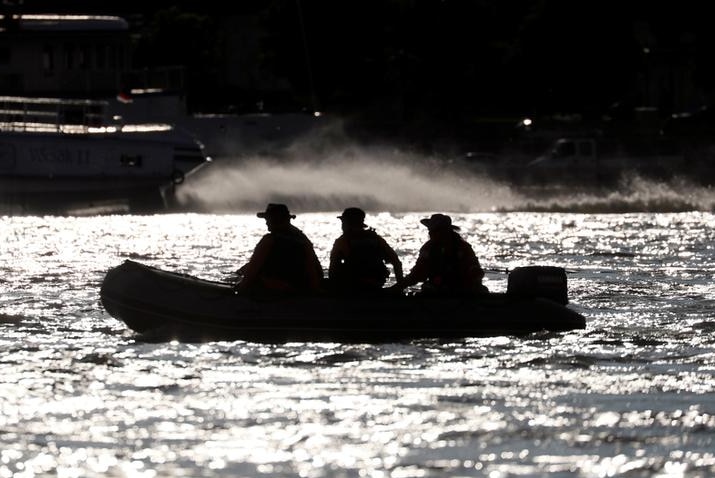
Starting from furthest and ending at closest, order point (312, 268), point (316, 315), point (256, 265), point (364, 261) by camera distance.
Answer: point (364, 261) → point (312, 268) → point (256, 265) → point (316, 315)

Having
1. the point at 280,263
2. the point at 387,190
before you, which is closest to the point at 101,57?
the point at 387,190

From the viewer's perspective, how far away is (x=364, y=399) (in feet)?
50.6

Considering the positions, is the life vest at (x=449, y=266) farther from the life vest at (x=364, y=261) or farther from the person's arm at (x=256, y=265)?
the person's arm at (x=256, y=265)

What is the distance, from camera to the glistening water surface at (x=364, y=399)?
42.2 feet

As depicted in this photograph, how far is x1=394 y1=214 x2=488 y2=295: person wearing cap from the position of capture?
1969 centimetres

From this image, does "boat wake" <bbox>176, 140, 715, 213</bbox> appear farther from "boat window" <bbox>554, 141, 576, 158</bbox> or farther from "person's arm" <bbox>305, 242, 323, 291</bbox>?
"person's arm" <bbox>305, 242, 323, 291</bbox>

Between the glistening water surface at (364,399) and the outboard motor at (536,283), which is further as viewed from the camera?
the outboard motor at (536,283)

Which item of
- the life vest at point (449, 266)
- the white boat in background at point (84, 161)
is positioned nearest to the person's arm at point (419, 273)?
the life vest at point (449, 266)

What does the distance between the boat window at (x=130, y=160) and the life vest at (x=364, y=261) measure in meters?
26.3

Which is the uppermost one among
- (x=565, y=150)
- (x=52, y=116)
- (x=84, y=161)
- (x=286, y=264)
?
(x=52, y=116)

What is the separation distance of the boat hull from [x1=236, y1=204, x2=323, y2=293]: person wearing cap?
0.21 metres

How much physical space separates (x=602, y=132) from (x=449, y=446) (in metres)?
58.0

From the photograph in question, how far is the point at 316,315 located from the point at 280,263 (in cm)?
74

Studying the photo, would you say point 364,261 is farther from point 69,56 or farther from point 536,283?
point 69,56
